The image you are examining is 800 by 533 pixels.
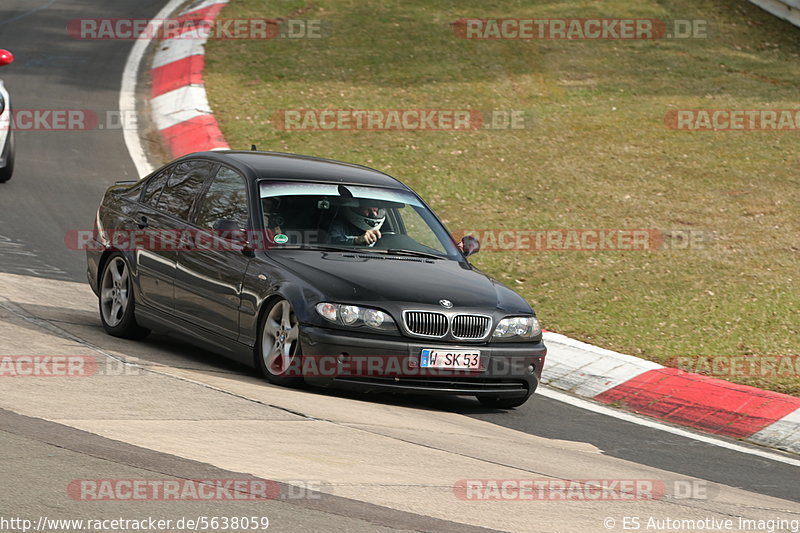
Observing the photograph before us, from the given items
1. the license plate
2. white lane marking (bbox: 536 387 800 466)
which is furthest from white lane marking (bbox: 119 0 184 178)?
the license plate

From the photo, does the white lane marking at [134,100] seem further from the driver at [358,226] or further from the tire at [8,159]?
the driver at [358,226]

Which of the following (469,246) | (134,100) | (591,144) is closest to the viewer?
(469,246)

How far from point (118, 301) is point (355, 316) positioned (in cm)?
260

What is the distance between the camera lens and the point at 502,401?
8734mm

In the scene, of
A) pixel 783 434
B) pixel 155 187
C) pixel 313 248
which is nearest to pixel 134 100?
pixel 155 187

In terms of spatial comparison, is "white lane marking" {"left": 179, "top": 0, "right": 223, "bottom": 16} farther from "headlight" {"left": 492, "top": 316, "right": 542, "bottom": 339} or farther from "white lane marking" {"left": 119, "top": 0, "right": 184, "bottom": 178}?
"headlight" {"left": 492, "top": 316, "right": 542, "bottom": 339}

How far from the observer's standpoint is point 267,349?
8.22m

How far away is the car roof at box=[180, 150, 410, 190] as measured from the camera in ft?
29.4

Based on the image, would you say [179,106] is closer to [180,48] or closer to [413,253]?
[180,48]

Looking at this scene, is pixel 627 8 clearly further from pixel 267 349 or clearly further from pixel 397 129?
pixel 267 349

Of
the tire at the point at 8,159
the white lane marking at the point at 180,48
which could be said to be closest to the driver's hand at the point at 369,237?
the tire at the point at 8,159

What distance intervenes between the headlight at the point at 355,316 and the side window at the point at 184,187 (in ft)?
6.07

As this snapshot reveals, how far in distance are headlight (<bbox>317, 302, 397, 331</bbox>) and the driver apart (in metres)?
0.93

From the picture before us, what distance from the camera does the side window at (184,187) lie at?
9.27 m
